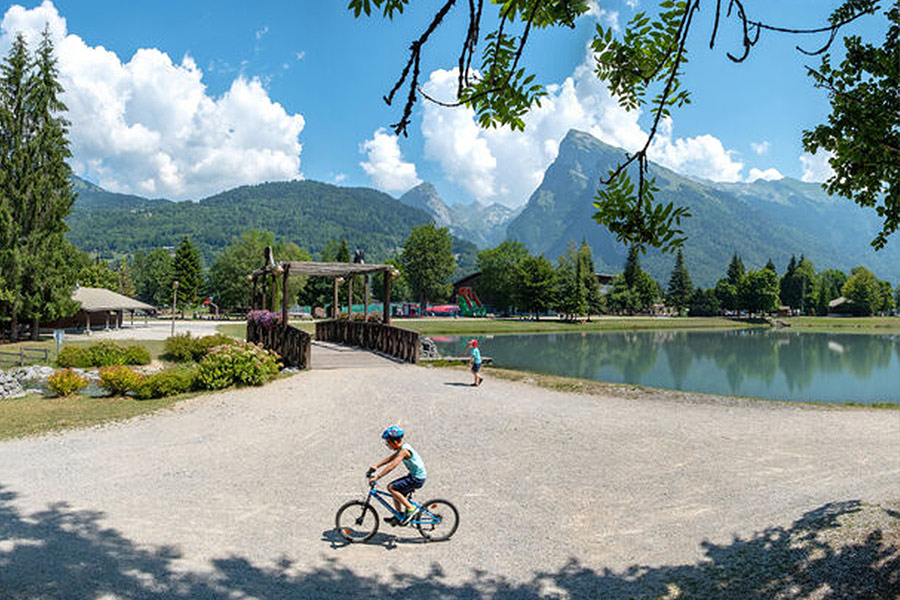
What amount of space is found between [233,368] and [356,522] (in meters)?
10.9

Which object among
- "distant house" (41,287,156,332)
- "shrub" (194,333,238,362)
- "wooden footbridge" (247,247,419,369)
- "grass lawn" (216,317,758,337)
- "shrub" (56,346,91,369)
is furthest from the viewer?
"grass lawn" (216,317,758,337)

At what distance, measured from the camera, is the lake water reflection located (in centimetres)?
2442

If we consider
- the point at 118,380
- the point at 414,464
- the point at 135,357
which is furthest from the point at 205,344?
the point at 414,464

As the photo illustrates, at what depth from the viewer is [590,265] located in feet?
317

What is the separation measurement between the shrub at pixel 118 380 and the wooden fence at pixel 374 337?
30.2 ft

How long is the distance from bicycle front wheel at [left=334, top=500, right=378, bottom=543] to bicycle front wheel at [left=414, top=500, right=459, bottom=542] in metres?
0.54

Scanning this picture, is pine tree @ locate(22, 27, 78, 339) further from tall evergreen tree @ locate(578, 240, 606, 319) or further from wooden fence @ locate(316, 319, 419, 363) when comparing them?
tall evergreen tree @ locate(578, 240, 606, 319)

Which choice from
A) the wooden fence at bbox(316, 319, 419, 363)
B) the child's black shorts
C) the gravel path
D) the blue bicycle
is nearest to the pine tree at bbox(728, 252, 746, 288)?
the wooden fence at bbox(316, 319, 419, 363)

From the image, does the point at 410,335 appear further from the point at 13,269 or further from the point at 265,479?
the point at 13,269

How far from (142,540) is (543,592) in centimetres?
432

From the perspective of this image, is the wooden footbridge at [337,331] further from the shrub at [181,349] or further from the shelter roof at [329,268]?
the shrub at [181,349]

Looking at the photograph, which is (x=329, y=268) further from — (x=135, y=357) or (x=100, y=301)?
(x=100, y=301)

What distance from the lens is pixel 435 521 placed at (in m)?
6.25

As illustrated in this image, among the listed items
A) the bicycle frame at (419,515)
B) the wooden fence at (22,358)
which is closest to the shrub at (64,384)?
the wooden fence at (22,358)
